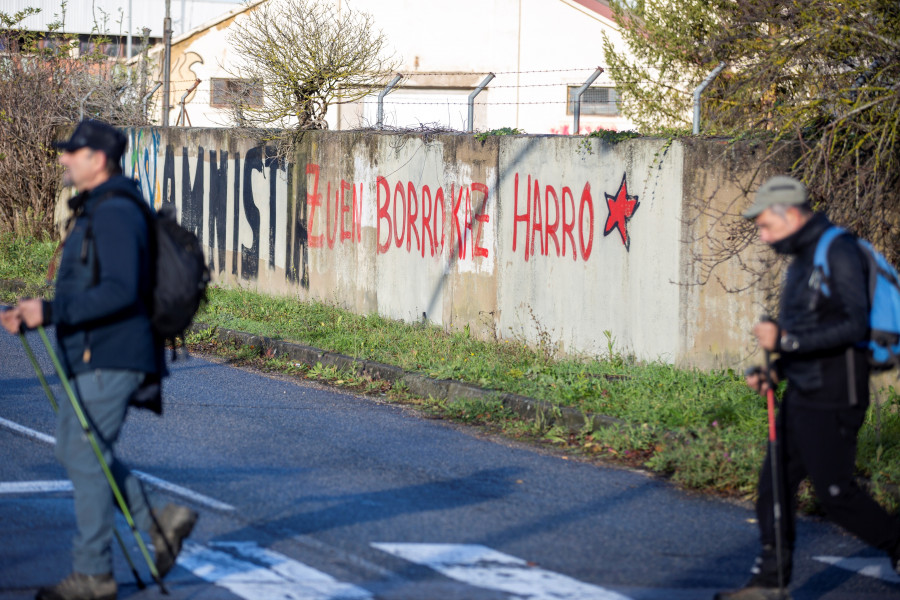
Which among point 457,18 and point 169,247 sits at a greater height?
point 457,18

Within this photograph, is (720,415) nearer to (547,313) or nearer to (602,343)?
(602,343)

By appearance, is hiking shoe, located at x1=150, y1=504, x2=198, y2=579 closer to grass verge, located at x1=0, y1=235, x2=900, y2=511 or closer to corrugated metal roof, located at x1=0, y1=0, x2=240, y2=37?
grass verge, located at x1=0, y1=235, x2=900, y2=511

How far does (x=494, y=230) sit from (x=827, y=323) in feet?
22.7

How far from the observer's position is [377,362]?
1023 centimetres

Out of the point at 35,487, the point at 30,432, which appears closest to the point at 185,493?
the point at 35,487

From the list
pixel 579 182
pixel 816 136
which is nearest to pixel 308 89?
pixel 579 182

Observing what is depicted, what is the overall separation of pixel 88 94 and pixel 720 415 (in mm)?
14443

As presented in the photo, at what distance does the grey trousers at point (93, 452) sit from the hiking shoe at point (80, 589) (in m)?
0.03

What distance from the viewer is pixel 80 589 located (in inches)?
170

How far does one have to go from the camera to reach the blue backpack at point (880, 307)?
4.49 metres

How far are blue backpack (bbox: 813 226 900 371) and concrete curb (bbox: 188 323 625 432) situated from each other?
3.34 meters

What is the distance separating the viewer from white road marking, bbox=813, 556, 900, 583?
5.25 meters

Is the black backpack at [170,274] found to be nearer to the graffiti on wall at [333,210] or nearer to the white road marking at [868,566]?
the white road marking at [868,566]

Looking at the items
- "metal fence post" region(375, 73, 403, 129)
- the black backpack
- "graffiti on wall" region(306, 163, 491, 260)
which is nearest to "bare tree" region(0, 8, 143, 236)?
"graffiti on wall" region(306, 163, 491, 260)
